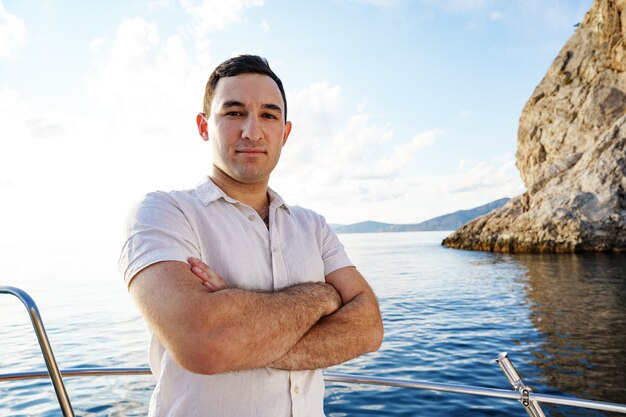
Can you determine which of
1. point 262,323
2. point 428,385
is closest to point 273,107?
point 262,323

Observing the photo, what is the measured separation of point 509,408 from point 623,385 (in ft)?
7.95

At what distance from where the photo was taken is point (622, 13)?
3659 cm

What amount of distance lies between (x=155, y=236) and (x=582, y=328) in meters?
12.6

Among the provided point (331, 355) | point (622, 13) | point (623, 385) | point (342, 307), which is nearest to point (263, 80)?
point (342, 307)

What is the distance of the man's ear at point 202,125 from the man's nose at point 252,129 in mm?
309

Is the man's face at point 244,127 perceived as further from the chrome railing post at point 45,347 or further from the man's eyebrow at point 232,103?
the chrome railing post at point 45,347

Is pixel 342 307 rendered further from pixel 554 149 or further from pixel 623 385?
pixel 554 149

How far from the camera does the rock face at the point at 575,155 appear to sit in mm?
32500

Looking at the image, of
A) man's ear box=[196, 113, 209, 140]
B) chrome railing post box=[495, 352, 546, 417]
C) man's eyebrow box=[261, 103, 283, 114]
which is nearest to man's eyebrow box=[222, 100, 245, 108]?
man's eyebrow box=[261, 103, 283, 114]

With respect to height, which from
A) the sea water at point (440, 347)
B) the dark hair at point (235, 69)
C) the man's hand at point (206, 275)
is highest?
the dark hair at point (235, 69)

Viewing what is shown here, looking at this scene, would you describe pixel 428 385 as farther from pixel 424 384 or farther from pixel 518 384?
pixel 518 384

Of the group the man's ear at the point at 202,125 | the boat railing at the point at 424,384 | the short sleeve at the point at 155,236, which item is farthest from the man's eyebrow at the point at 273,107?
the boat railing at the point at 424,384

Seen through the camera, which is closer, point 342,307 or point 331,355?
point 331,355

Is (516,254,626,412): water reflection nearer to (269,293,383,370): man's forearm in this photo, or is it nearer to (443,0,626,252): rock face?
(269,293,383,370): man's forearm
